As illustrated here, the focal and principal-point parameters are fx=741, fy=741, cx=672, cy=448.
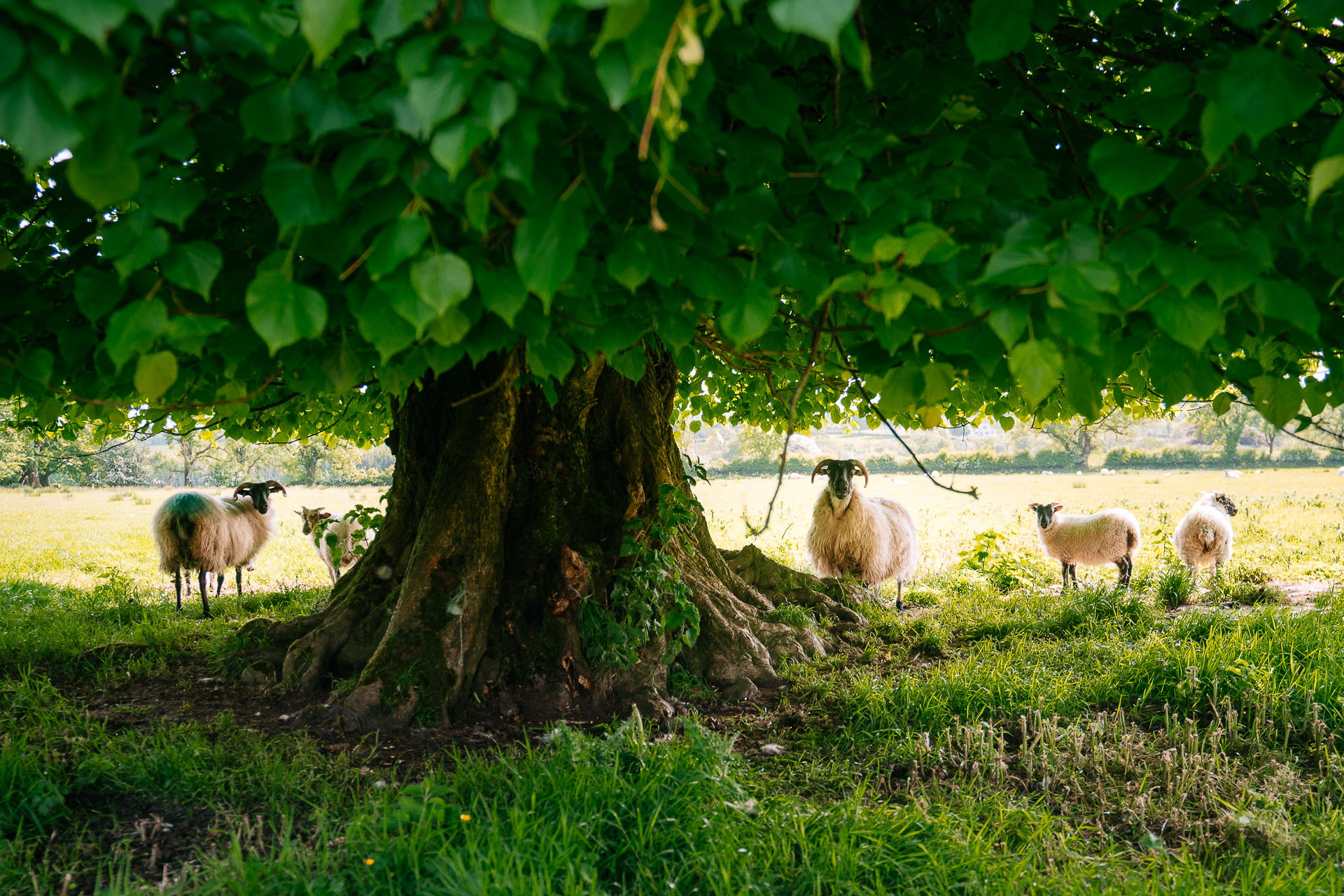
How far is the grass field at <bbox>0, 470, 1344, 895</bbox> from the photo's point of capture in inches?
115

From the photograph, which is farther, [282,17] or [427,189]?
[427,189]

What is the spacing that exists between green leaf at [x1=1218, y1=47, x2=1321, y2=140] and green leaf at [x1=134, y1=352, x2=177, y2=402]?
2.53 meters

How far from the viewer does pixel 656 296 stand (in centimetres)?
244

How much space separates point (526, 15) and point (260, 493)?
10.8 meters

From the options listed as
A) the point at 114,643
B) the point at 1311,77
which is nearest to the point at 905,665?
the point at 1311,77

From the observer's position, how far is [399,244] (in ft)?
5.34

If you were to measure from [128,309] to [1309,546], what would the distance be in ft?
54.1

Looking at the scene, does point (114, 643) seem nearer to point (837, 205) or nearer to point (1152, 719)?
point (837, 205)

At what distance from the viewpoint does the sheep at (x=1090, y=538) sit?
9.82 m

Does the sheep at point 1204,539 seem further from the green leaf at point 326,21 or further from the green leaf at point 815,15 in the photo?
the green leaf at point 326,21

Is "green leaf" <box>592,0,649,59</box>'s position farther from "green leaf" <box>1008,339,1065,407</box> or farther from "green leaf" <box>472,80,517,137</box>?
"green leaf" <box>1008,339,1065,407</box>

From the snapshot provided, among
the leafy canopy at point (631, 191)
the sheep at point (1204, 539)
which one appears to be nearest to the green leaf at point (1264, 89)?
the leafy canopy at point (631, 191)

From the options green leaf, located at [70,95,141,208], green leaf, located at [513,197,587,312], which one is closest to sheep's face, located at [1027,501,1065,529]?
green leaf, located at [513,197,587,312]

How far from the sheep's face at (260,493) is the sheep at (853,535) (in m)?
7.40
